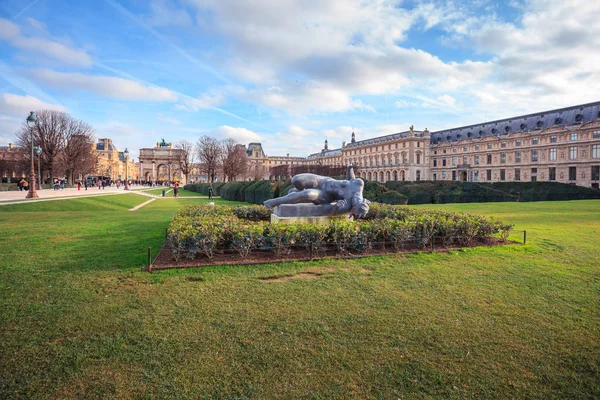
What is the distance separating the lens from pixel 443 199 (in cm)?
3269

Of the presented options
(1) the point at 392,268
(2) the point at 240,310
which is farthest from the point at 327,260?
(2) the point at 240,310

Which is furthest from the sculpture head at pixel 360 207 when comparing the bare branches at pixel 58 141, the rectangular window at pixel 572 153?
the rectangular window at pixel 572 153

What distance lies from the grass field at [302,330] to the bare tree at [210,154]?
195 feet

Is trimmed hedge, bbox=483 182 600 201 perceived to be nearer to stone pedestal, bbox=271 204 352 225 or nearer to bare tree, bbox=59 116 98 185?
stone pedestal, bbox=271 204 352 225

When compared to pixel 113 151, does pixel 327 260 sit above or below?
below

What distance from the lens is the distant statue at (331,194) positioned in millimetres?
10453

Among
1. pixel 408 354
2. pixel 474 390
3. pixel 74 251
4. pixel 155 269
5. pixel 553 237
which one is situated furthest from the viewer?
pixel 553 237

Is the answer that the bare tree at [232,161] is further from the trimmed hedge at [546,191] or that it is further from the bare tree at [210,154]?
the trimmed hedge at [546,191]

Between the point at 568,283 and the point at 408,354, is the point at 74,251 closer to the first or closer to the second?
the point at 408,354

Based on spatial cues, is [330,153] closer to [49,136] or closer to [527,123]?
[527,123]

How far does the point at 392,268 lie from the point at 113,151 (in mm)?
125125

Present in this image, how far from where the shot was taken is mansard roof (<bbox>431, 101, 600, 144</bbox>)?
59231 millimetres

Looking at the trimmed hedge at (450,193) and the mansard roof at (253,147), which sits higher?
the mansard roof at (253,147)

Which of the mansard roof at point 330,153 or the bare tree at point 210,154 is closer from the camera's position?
the bare tree at point 210,154
